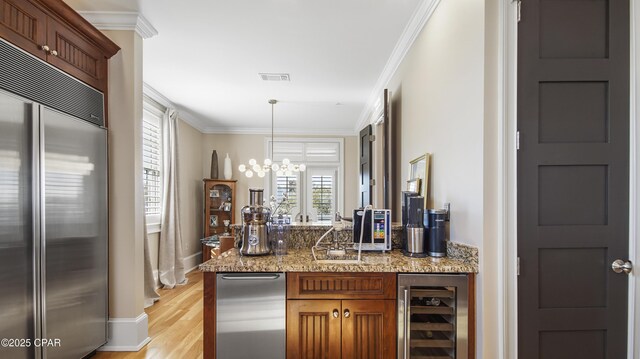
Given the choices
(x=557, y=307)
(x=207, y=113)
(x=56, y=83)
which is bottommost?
(x=557, y=307)

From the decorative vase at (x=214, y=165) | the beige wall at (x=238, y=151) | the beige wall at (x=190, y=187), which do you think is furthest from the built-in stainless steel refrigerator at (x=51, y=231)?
the beige wall at (x=238, y=151)

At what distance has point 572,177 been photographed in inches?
65.2

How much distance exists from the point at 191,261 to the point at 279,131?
10.2ft

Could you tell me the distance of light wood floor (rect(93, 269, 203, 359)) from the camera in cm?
270

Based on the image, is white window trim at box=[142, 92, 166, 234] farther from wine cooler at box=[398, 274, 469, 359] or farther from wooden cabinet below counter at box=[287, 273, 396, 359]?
wine cooler at box=[398, 274, 469, 359]

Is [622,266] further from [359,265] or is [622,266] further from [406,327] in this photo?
[359,265]

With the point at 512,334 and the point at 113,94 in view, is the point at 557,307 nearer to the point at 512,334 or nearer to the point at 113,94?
the point at 512,334

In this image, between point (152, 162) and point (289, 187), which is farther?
point (289, 187)

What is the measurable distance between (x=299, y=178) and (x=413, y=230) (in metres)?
5.19

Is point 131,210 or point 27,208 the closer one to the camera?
point 27,208

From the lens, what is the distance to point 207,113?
5.82 m

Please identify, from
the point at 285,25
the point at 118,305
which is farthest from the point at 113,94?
the point at 118,305

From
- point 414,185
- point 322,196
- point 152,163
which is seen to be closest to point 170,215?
point 152,163

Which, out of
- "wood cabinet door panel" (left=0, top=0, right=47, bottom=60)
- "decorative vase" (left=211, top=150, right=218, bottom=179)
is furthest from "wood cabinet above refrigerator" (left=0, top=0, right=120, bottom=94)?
"decorative vase" (left=211, top=150, right=218, bottom=179)
